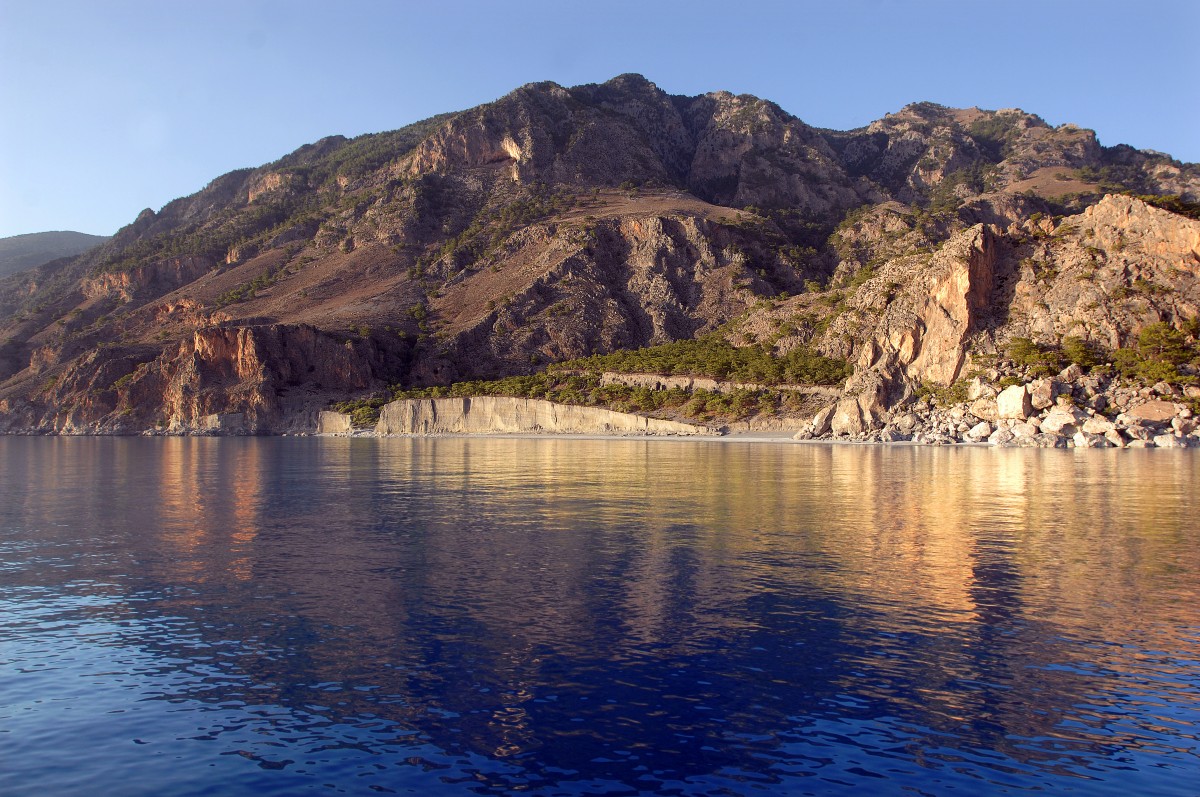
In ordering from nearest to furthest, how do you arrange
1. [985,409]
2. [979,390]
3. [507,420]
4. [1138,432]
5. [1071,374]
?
[1138,432], [1071,374], [985,409], [979,390], [507,420]

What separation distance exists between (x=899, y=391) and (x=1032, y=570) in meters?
65.1

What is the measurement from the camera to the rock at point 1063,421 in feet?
220

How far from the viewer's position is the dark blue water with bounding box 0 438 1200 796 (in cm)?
1045

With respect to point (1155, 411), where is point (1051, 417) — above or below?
below

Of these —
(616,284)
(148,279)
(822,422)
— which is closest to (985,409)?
(822,422)

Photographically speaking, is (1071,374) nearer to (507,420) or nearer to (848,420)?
(848,420)

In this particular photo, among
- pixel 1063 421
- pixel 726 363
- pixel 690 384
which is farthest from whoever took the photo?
pixel 726 363

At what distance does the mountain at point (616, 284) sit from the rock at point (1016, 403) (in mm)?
4109

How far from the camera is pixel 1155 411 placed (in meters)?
66.1

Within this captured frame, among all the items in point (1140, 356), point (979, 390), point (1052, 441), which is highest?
point (1140, 356)

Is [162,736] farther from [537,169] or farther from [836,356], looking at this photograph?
[537,169]

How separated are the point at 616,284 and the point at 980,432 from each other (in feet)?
276

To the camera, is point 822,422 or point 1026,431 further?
point 822,422

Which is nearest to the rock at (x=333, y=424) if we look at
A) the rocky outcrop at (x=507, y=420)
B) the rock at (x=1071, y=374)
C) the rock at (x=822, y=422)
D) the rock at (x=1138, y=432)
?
the rocky outcrop at (x=507, y=420)
